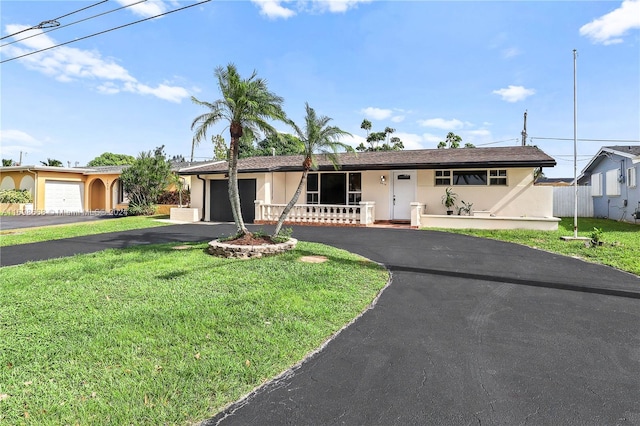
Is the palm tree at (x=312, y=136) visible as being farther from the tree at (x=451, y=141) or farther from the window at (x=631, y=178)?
the tree at (x=451, y=141)

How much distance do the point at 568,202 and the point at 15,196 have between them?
38391 millimetres

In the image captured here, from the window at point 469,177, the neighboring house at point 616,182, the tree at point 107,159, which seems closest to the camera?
the window at point 469,177

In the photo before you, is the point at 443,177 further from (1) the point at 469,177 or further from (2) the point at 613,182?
(2) the point at 613,182

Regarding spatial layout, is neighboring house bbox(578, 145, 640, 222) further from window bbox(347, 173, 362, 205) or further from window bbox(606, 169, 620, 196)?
window bbox(347, 173, 362, 205)

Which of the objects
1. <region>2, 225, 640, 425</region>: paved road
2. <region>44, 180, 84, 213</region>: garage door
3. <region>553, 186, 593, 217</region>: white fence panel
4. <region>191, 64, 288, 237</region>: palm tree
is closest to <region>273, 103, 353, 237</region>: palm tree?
<region>191, 64, 288, 237</region>: palm tree

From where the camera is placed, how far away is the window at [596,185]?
19472mm

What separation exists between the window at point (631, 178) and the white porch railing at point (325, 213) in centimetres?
1214

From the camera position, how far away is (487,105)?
2062 centimetres

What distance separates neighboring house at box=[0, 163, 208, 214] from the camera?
79.7ft

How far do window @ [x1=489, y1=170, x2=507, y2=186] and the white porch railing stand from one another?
5341 mm

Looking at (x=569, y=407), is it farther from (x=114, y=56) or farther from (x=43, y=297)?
(x=114, y=56)

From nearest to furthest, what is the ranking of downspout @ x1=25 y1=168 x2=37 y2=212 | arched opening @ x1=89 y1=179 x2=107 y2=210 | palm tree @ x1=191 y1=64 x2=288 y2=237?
palm tree @ x1=191 y1=64 x2=288 y2=237
downspout @ x1=25 y1=168 x2=37 y2=212
arched opening @ x1=89 y1=179 x2=107 y2=210

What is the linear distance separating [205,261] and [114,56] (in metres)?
12.1

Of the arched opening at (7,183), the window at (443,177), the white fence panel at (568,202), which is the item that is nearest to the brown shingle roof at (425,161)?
the window at (443,177)
